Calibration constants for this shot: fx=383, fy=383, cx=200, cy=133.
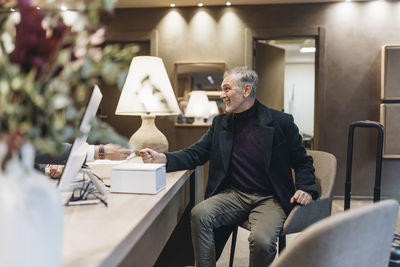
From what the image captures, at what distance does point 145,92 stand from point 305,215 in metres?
1.18

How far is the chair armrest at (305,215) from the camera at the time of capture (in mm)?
1960

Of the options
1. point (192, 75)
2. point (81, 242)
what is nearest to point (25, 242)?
point (81, 242)

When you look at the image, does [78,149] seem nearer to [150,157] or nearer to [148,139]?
[150,157]

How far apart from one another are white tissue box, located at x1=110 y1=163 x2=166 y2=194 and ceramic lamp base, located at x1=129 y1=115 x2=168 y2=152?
2.68 ft

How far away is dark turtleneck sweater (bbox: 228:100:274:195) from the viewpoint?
2.29 meters

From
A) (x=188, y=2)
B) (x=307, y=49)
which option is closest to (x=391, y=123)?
(x=188, y=2)

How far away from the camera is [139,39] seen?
5.18m

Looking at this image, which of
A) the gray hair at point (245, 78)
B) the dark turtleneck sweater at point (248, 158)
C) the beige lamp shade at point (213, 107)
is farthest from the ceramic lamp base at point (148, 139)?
the beige lamp shade at point (213, 107)

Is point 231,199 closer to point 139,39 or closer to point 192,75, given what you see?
point 192,75

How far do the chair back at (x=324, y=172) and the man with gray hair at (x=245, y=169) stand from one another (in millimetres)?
86

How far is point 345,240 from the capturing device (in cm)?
89

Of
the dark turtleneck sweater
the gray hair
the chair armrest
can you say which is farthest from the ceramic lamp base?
the chair armrest

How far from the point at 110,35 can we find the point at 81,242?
4606 mm

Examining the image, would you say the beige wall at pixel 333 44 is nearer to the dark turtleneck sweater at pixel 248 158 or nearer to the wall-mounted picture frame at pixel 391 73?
the wall-mounted picture frame at pixel 391 73
